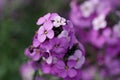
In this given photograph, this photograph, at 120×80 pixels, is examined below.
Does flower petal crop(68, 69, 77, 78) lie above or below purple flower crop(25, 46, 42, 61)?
below

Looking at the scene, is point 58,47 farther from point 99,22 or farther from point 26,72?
point 26,72

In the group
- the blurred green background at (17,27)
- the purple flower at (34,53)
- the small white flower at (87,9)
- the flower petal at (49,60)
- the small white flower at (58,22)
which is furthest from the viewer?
the blurred green background at (17,27)

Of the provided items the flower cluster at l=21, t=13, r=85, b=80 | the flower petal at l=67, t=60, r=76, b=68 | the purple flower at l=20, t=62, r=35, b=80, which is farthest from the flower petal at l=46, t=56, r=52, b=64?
the purple flower at l=20, t=62, r=35, b=80

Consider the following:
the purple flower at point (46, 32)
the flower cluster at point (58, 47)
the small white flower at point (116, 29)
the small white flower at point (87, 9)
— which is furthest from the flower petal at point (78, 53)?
the small white flower at point (87, 9)

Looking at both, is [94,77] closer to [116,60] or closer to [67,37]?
[116,60]

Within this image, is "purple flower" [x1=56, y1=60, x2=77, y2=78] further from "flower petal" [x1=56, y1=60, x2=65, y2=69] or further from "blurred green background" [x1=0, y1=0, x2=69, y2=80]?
"blurred green background" [x1=0, y1=0, x2=69, y2=80]

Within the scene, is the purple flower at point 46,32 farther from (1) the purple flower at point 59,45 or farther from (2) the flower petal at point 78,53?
(2) the flower petal at point 78,53

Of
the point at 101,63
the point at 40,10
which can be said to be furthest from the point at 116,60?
the point at 40,10
